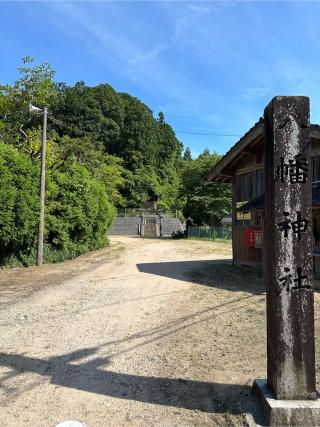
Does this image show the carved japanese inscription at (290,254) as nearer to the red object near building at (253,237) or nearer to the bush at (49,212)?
the red object near building at (253,237)

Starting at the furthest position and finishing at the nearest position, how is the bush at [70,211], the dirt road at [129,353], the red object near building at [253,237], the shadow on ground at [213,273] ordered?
the bush at [70,211], the red object near building at [253,237], the shadow on ground at [213,273], the dirt road at [129,353]

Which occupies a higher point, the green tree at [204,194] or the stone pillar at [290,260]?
the green tree at [204,194]

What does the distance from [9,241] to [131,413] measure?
10.4 m

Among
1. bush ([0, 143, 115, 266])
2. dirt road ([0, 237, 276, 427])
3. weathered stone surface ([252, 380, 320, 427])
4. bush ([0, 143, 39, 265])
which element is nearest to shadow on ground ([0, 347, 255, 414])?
dirt road ([0, 237, 276, 427])

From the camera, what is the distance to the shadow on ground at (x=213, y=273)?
35.0 ft

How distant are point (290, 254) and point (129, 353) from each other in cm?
286

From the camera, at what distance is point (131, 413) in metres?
3.73

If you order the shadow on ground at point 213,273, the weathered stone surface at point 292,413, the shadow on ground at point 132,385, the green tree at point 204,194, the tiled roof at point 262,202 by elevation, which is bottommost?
the shadow on ground at point 132,385

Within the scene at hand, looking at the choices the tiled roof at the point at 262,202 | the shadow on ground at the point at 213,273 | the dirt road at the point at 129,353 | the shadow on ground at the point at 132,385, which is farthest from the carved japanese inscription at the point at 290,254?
the tiled roof at the point at 262,202

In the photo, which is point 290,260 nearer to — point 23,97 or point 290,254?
point 290,254

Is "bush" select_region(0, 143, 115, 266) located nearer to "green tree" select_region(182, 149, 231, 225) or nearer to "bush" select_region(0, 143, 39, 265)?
"bush" select_region(0, 143, 39, 265)

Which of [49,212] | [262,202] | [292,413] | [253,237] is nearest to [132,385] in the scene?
[292,413]

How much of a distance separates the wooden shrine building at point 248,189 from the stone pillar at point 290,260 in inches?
310

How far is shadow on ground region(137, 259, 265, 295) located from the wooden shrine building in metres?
0.76
